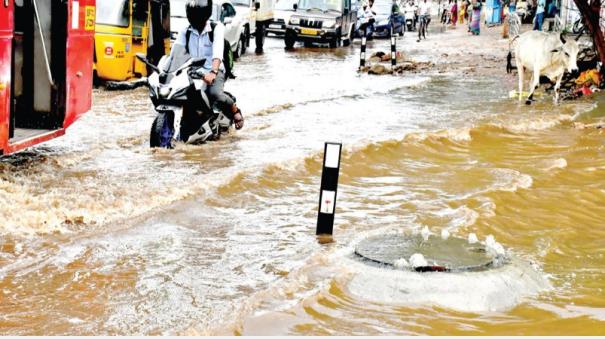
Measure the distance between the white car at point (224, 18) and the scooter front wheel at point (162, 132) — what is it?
310 inches

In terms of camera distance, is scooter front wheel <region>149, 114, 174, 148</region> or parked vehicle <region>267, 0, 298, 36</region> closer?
scooter front wheel <region>149, 114, 174, 148</region>

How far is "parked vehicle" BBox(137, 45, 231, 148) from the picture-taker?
36.2 feet

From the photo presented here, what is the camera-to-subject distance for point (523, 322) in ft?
18.8

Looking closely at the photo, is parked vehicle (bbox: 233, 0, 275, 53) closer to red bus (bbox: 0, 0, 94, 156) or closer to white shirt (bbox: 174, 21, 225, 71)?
white shirt (bbox: 174, 21, 225, 71)

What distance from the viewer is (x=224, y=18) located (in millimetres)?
18922

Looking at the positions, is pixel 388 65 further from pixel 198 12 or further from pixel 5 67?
pixel 5 67

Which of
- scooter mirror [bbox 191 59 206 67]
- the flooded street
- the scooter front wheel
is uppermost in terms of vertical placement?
scooter mirror [bbox 191 59 206 67]

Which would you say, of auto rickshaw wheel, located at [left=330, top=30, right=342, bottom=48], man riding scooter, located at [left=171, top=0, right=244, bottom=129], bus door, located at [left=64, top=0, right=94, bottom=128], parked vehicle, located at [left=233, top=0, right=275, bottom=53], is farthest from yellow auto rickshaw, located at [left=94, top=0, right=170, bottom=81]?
auto rickshaw wheel, located at [left=330, top=30, right=342, bottom=48]

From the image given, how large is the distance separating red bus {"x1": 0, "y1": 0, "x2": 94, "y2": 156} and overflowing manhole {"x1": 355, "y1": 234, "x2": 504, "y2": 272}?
14.5ft

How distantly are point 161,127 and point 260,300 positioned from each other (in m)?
5.80

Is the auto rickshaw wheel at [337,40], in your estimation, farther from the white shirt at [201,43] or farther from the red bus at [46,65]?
the red bus at [46,65]

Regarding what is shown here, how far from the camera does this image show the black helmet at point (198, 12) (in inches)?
448

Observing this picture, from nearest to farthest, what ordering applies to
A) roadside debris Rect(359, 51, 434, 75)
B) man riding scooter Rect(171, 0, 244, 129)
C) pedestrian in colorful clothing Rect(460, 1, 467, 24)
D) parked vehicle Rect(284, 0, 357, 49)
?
man riding scooter Rect(171, 0, 244, 129) < roadside debris Rect(359, 51, 434, 75) < parked vehicle Rect(284, 0, 357, 49) < pedestrian in colorful clothing Rect(460, 1, 467, 24)

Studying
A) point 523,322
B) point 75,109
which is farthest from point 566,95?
point 523,322
